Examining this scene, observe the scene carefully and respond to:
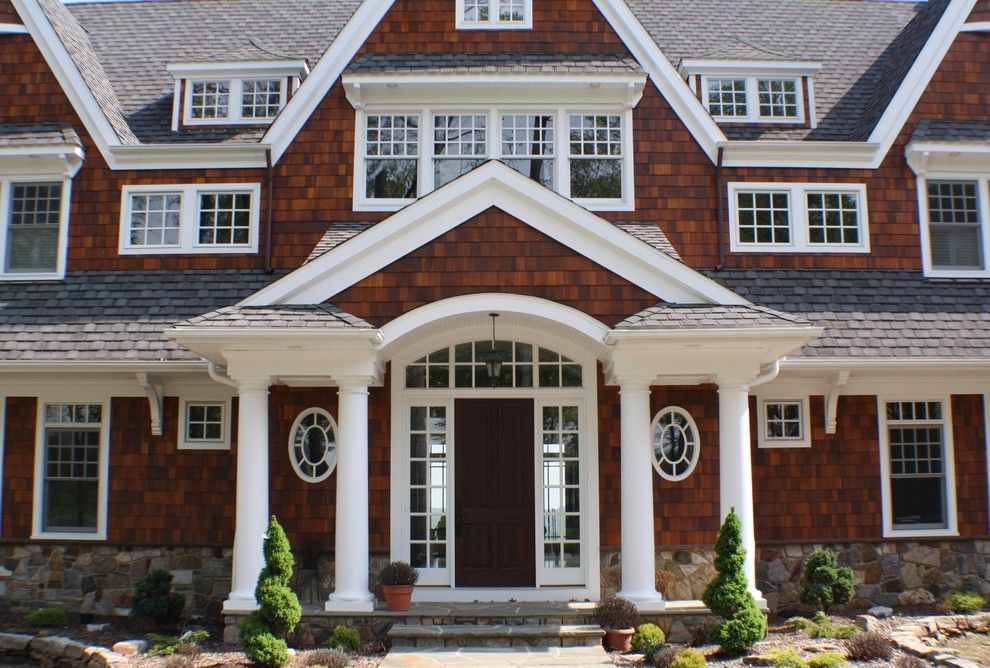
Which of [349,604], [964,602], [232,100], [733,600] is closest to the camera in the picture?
[733,600]

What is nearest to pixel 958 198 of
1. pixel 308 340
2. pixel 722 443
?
pixel 722 443

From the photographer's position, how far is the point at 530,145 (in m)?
12.9

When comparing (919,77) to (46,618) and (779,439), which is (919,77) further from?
(46,618)

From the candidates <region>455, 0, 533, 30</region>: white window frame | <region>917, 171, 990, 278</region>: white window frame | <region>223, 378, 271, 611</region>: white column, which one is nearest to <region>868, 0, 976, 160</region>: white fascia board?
<region>917, 171, 990, 278</region>: white window frame

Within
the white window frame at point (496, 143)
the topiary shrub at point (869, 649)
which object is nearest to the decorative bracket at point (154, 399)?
the white window frame at point (496, 143)

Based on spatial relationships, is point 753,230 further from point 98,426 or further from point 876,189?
point 98,426

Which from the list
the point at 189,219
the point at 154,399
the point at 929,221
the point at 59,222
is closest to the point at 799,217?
the point at 929,221

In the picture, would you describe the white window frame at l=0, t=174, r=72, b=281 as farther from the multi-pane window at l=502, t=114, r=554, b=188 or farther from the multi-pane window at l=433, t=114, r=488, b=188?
the multi-pane window at l=502, t=114, r=554, b=188

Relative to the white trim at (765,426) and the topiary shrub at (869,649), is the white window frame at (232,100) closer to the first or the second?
the white trim at (765,426)

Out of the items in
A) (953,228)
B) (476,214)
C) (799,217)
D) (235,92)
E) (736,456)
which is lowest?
(736,456)

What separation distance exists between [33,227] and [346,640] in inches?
314

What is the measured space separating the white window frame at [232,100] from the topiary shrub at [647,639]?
9.22m

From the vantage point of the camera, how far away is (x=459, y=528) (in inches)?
457

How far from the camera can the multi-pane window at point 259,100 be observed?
45.6 feet
